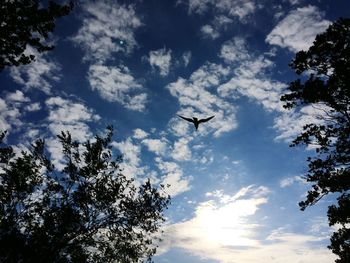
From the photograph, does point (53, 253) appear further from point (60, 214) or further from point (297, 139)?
point (297, 139)

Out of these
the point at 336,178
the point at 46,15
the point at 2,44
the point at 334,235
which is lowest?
the point at 334,235

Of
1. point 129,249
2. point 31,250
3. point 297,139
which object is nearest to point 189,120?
point 297,139

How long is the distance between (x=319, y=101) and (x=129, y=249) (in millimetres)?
18988

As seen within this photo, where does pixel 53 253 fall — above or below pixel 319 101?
below

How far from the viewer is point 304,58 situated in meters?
18.3

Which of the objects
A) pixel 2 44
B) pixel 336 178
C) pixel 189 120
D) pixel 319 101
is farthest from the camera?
pixel 189 120

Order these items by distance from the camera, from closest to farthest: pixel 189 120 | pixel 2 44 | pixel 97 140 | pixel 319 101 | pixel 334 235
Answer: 1. pixel 2 44
2. pixel 319 101
3. pixel 189 120
4. pixel 334 235
5. pixel 97 140

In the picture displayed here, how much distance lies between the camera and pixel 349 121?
16812 mm

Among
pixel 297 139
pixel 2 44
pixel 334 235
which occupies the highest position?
pixel 2 44

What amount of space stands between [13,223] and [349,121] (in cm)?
2486

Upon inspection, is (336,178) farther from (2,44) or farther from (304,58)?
(2,44)

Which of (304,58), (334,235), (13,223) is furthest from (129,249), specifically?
(304,58)

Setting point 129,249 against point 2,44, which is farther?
point 129,249

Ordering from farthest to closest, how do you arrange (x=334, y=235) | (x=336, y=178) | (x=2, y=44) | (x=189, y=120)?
(x=334, y=235), (x=189, y=120), (x=336, y=178), (x=2, y=44)
